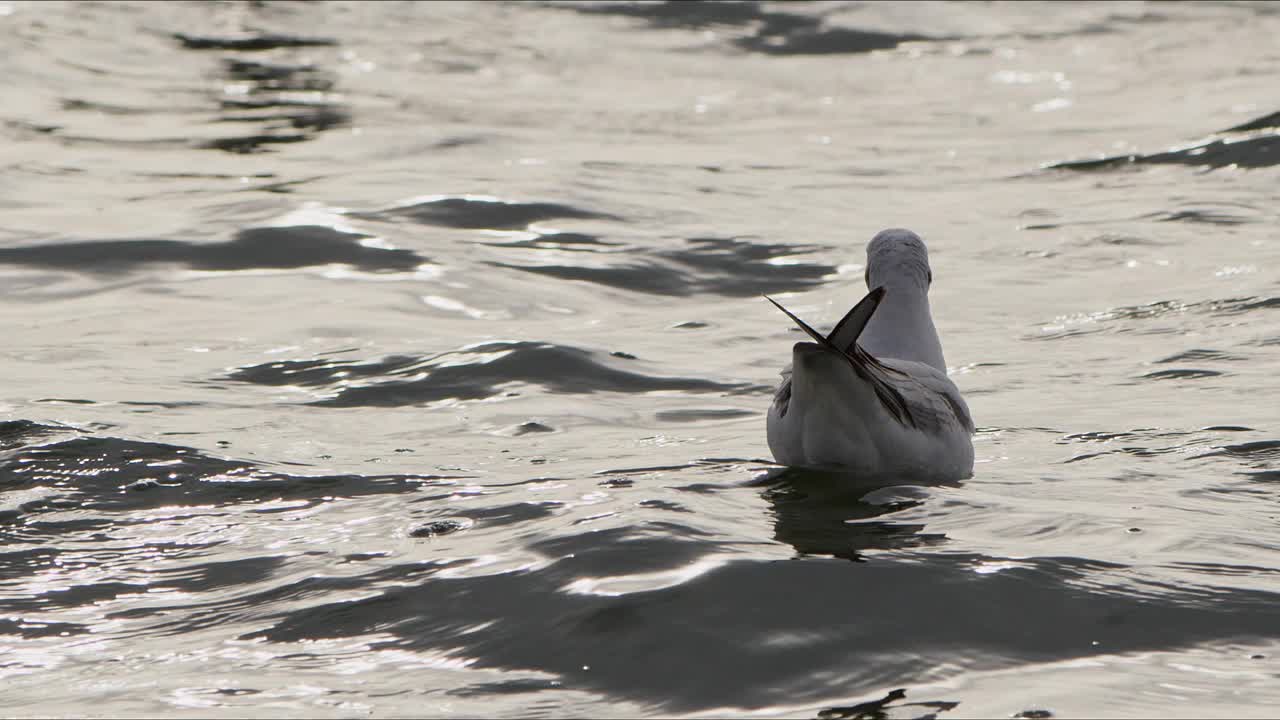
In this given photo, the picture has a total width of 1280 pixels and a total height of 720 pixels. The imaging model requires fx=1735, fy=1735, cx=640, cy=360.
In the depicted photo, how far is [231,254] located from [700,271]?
10.8 feet

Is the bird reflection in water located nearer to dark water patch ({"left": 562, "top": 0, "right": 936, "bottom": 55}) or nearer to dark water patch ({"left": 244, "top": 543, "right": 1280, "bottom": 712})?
dark water patch ({"left": 244, "top": 543, "right": 1280, "bottom": 712})

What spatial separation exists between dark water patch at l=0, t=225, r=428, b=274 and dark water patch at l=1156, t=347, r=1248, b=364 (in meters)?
5.15

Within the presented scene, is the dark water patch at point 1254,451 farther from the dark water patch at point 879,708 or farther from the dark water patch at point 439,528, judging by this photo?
the dark water patch at point 879,708

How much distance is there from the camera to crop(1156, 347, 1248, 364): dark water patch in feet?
31.8

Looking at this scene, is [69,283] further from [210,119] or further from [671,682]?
[671,682]

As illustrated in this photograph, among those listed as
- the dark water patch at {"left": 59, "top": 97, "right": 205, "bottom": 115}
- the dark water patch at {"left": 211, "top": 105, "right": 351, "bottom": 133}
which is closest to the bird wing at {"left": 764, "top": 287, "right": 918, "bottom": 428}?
the dark water patch at {"left": 211, "top": 105, "right": 351, "bottom": 133}

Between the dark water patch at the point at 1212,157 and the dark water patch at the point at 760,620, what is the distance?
1144 centimetres

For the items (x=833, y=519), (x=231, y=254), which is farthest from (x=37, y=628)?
(x=231, y=254)

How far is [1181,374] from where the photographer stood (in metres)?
9.42

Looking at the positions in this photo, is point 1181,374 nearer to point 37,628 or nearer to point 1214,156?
point 37,628

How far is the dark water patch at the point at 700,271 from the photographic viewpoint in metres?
12.1

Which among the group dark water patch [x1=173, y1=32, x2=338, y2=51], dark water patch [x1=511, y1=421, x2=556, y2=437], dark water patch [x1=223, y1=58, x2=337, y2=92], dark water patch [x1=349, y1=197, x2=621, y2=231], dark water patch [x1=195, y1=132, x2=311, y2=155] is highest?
dark water patch [x1=173, y1=32, x2=338, y2=51]

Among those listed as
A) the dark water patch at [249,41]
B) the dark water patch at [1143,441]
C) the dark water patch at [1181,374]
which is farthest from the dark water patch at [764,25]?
the dark water patch at [1143,441]

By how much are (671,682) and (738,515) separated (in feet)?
5.77
